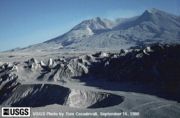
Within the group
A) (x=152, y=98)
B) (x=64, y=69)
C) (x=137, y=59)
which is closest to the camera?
(x=152, y=98)

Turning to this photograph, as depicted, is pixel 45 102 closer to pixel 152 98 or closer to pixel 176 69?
pixel 152 98

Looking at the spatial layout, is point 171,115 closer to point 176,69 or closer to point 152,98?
point 152,98

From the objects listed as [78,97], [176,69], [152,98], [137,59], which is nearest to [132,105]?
[152,98]

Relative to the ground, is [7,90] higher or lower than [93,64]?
lower

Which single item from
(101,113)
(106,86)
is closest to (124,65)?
(106,86)

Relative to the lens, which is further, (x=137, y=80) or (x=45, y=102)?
(x=137, y=80)

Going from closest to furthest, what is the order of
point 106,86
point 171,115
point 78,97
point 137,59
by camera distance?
1. point 171,115
2. point 78,97
3. point 106,86
4. point 137,59
